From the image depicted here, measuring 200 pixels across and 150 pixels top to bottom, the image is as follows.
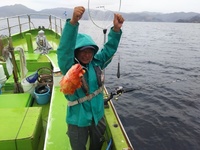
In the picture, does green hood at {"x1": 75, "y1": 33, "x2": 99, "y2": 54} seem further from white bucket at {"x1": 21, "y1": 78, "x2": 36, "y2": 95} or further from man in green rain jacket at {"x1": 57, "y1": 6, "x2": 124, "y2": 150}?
white bucket at {"x1": 21, "y1": 78, "x2": 36, "y2": 95}

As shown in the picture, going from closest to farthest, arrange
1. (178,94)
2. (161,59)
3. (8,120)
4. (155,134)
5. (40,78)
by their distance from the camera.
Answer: (8,120) < (40,78) < (155,134) < (178,94) < (161,59)

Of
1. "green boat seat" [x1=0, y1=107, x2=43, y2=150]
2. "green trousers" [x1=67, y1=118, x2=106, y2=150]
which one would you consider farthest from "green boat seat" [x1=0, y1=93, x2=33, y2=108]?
"green trousers" [x1=67, y1=118, x2=106, y2=150]

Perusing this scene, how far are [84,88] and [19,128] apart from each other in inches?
54.6

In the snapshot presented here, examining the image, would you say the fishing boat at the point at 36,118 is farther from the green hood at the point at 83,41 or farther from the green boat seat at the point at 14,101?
the green hood at the point at 83,41

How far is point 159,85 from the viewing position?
11930 mm

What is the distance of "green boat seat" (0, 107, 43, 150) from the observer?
2848 millimetres

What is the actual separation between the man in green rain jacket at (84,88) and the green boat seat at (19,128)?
0.80 metres

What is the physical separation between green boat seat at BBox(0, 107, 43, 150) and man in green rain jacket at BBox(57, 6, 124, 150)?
799mm

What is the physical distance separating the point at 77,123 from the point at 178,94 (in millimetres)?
9326

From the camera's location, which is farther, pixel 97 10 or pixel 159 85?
pixel 159 85

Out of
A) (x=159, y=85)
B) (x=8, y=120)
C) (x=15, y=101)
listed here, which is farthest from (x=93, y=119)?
(x=159, y=85)

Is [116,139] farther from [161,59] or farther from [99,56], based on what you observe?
[161,59]

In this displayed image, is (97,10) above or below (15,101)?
above

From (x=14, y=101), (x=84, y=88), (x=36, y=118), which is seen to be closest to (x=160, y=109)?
(x=14, y=101)
